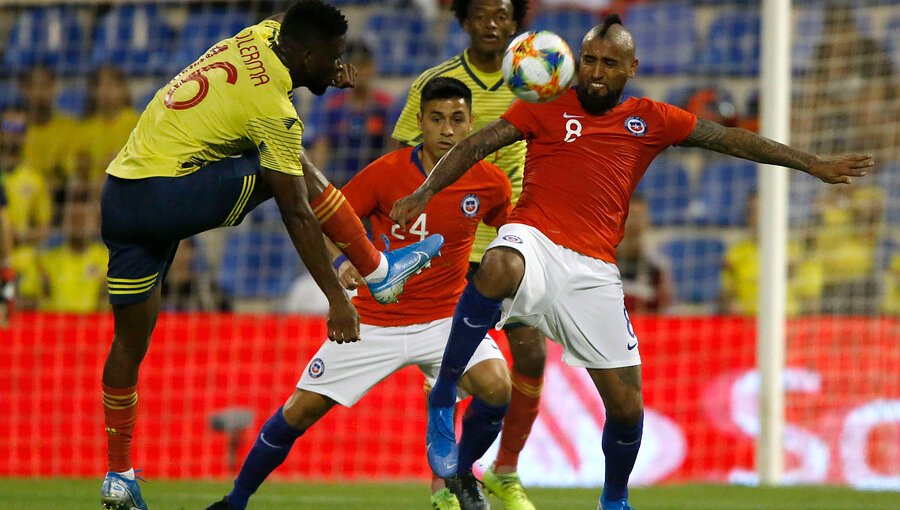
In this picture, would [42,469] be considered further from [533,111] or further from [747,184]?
[747,184]

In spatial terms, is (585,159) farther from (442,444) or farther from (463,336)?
(442,444)

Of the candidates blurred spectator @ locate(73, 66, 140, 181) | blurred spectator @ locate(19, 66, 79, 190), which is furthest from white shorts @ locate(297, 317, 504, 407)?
blurred spectator @ locate(19, 66, 79, 190)

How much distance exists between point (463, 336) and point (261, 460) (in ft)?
3.87

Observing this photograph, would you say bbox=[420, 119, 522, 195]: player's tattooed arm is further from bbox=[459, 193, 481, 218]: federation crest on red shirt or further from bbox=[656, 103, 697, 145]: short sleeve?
bbox=[459, 193, 481, 218]: federation crest on red shirt

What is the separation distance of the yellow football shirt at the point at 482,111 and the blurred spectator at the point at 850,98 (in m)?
4.75

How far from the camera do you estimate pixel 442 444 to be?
5.70 meters

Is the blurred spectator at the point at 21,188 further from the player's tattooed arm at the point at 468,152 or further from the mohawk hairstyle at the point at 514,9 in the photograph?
the player's tattooed arm at the point at 468,152

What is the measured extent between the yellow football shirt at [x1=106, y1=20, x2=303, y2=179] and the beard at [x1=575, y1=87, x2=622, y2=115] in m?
1.22

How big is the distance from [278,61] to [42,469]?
5473 mm

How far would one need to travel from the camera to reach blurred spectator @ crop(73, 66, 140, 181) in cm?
1153

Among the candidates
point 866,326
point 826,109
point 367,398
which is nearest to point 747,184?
point 826,109

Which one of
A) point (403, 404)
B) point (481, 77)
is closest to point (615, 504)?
point (481, 77)

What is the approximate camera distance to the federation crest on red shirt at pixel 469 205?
650 centimetres

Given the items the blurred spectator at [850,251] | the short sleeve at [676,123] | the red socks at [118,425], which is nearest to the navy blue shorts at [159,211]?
the red socks at [118,425]
